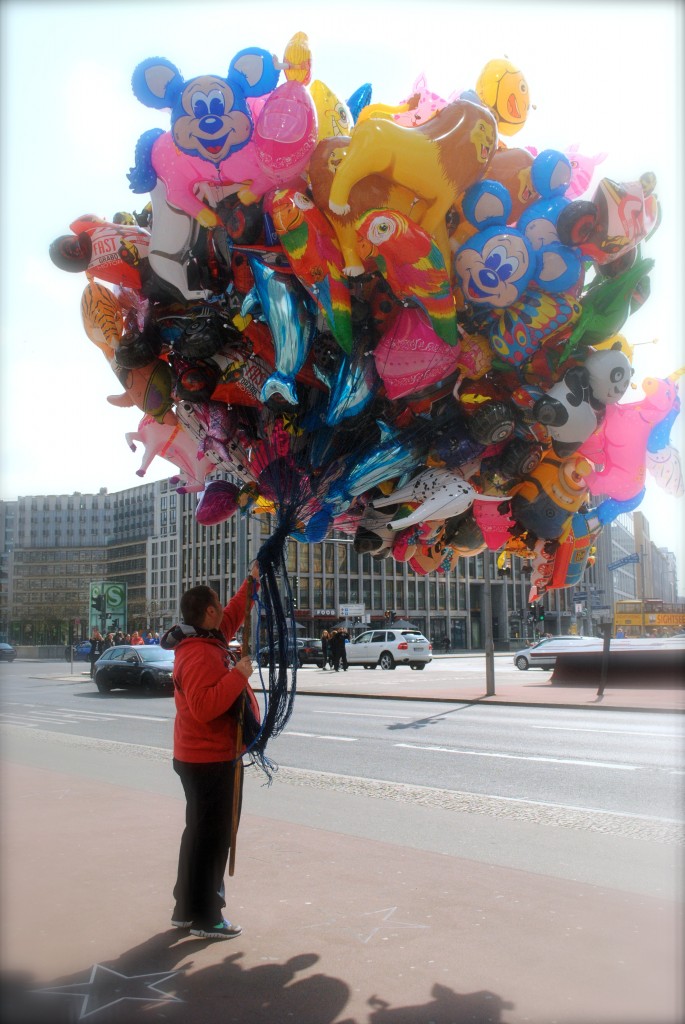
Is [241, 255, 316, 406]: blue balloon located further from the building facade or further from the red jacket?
the building facade

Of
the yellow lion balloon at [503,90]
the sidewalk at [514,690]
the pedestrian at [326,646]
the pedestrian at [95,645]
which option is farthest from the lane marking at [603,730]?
the pedestrian at [95,645]

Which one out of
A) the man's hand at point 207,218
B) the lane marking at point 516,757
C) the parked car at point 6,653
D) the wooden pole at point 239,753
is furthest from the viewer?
the parked car at point 6,653

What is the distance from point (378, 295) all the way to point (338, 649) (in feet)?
94.1

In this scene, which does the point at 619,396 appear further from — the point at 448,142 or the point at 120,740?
the point at 120,740

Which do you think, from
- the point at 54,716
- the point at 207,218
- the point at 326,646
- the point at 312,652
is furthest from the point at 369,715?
the point at 312,652

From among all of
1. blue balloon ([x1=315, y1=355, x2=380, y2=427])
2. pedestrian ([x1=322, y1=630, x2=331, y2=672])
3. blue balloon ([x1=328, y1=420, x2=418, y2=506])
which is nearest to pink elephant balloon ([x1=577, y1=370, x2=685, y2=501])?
blue balloon ([x1=328, y1=420, x2=418, y2=506])

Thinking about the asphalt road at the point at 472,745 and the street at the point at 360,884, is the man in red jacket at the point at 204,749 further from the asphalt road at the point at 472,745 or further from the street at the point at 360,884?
the asphalt road at the point at 472,745

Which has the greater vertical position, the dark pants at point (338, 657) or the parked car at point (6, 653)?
the dark pants at point (338, 657)

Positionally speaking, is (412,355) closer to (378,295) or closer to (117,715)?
(378,295)

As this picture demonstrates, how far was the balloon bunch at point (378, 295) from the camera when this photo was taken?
2992 millimetres

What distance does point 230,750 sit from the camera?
4051 mm

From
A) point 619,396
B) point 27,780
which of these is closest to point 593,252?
point 619,396

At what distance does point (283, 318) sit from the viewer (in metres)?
3.15

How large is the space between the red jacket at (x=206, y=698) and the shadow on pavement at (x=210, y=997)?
94 cm
